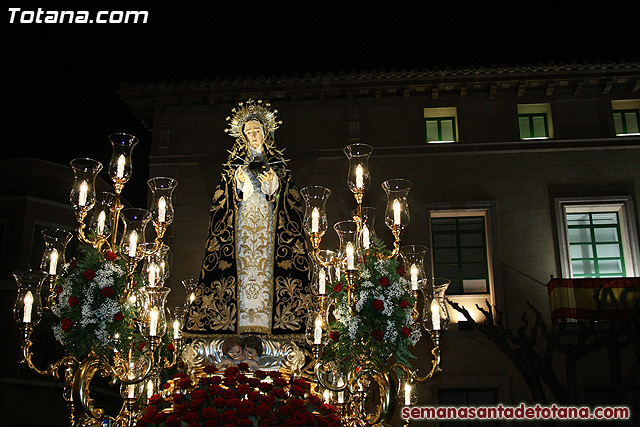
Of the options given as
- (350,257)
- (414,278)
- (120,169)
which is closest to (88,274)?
(120,169)

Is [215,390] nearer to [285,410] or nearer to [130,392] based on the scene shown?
[285,410]

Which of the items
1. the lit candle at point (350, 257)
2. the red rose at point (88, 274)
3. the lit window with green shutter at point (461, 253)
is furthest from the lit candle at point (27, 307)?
the lit window with green shutter at point (461, 253)

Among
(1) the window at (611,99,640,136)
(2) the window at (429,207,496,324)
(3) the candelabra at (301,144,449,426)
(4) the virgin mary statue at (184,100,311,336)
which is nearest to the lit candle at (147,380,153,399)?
(4) the virgin mary statue at (184,100,311,336)

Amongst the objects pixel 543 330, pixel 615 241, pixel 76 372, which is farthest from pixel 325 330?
pixel 615 241

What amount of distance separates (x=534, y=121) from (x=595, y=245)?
2.75 metres

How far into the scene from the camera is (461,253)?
524 inches

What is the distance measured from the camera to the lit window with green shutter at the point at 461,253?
13141 millimetres

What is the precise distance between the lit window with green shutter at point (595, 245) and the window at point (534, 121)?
1762 mm

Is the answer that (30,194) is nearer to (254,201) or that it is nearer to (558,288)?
(254,201)

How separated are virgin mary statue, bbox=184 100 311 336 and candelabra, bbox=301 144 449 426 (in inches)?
63.8

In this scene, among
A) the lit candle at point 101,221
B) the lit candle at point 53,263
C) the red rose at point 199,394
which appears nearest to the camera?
the red rose at point 199,394

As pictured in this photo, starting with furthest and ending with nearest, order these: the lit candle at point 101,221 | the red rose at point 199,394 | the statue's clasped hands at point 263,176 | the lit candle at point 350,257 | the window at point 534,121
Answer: the window at point 534,121 → the statue's clasped hands at point 263,176 → the lit candle at point 101,221 → the lit candle at point 350,257 → the red rose at point 199,394

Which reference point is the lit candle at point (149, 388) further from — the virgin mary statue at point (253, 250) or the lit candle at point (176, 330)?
the virgin mary statue at point (253, 250)

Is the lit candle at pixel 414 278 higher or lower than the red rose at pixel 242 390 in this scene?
higher
